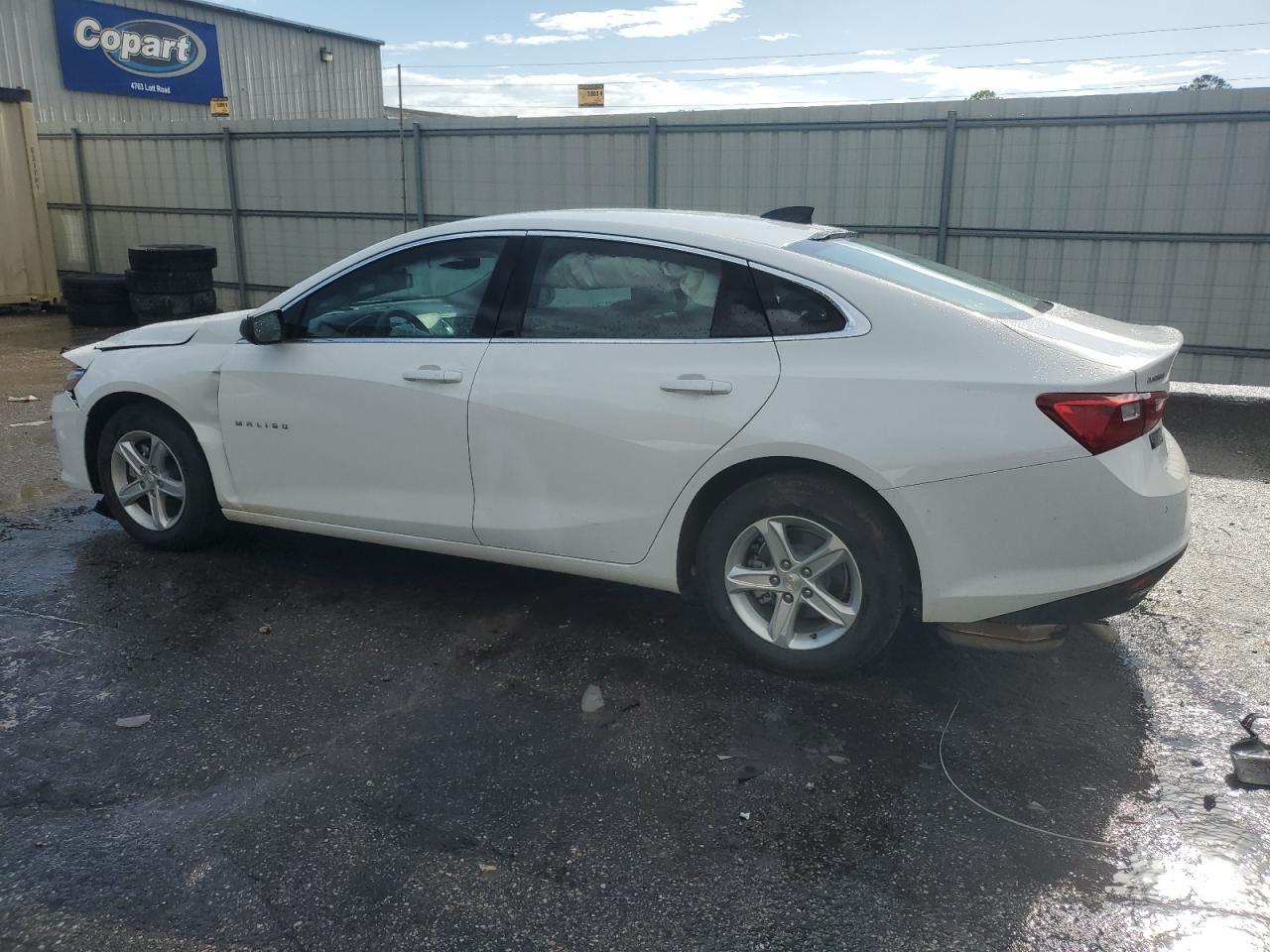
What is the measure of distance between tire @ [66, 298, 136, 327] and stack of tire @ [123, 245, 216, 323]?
0.65 metres

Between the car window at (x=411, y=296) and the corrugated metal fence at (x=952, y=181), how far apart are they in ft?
22.4

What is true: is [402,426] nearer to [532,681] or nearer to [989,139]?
[532,681]

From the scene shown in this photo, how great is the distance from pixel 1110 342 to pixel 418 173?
34.3 ft

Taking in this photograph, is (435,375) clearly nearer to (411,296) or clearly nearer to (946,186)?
(411,296)

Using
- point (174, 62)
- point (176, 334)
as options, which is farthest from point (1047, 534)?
point (174, 62)

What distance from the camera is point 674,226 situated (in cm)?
412

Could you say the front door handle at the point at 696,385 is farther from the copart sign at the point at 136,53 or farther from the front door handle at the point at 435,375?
the copart sign at the point at 136,53

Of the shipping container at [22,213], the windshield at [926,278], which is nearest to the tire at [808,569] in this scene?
the windshield at [926,278]

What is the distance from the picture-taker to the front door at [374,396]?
4.30 metres

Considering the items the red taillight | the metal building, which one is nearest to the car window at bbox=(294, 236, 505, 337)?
the red taillight

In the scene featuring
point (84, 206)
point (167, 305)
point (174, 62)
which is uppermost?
point (174, 62)

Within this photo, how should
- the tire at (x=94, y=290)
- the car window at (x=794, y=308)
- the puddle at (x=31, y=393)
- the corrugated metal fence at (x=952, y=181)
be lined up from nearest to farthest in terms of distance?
the car window at (x=794, y=308), the puddle at (x=31, y=393), the corrugated metal fence at (x=952, y=181), the tire at (x=94, y=290)

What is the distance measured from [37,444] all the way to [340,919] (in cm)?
629

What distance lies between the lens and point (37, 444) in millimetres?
7641
